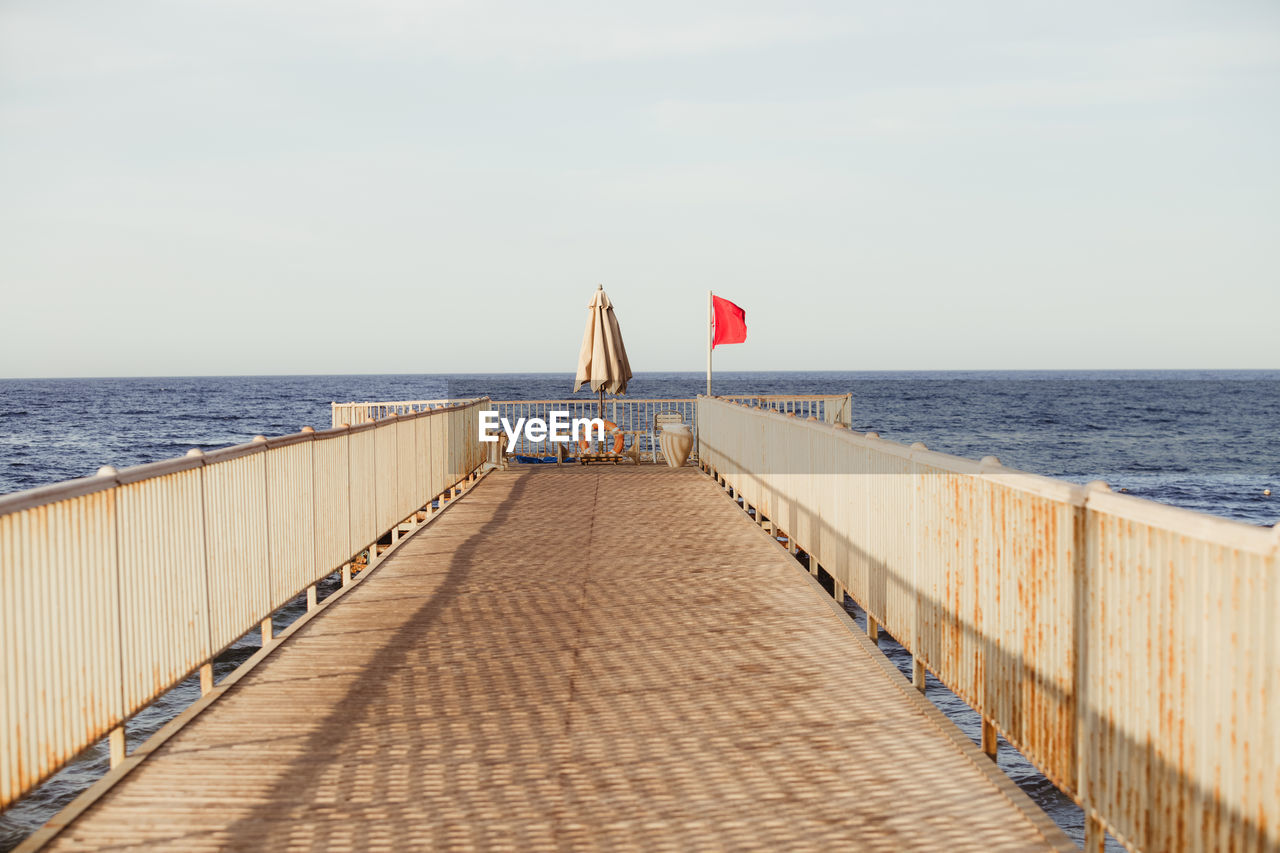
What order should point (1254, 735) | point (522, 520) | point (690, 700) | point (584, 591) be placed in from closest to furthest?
1. point (1254, 735)
2. point (690, 700)
3. point (584, 591)
4. point (522, 520)

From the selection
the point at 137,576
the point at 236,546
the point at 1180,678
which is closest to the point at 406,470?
the point at 236,546

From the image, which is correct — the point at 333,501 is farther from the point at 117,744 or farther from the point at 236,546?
the point at 117,744

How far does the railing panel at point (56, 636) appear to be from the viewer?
3.64m

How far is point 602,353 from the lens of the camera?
21469 mm

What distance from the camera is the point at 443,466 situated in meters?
14.4

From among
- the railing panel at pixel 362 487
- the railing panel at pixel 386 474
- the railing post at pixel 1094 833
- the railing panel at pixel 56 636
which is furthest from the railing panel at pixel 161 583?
the railing panel at pixel 386 474

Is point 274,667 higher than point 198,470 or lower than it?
lower

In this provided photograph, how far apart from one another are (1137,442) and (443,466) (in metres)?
54.6

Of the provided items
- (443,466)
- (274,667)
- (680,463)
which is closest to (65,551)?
(274,667)

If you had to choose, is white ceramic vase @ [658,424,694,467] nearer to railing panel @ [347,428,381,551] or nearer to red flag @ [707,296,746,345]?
red flag @ [707,296,746,345]

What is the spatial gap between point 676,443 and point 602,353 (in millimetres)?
2930

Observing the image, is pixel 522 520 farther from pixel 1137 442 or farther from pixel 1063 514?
pixel 1137 442

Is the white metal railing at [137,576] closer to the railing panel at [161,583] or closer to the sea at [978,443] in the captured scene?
the railing panel at [161,583]

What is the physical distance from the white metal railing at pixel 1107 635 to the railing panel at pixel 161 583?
12.7 ft
